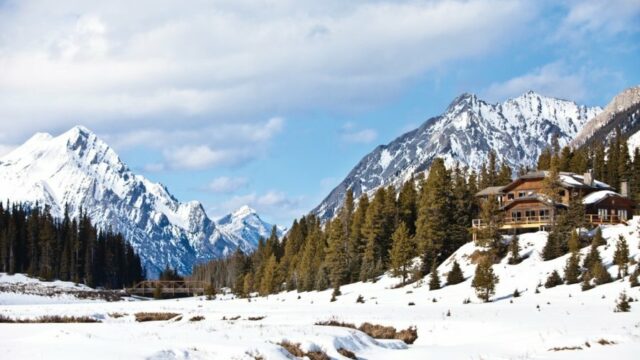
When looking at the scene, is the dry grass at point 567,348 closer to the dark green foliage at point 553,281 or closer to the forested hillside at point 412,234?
the forested hillside at point 412,234

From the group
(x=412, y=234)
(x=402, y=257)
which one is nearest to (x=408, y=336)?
(x=402, y=257)

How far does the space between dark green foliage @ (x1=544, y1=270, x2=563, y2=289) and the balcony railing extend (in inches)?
901

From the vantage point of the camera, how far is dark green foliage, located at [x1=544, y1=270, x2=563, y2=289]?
6159 cm

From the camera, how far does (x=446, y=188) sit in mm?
90562

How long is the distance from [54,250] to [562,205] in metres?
102

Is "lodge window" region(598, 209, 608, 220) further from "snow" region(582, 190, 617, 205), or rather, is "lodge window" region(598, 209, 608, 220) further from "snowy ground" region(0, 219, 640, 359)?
"snowy ground" region(0, 219, 640, 359)

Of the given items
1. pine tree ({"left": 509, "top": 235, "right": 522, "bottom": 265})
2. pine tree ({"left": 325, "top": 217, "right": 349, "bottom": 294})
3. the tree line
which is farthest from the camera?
the tree line

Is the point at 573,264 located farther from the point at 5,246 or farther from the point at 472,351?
the point at 5,246

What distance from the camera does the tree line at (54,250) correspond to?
140000mm

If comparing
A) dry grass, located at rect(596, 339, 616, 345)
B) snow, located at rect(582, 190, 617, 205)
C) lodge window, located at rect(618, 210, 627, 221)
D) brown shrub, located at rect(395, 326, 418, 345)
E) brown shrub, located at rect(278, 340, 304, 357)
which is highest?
snow, located at rect(582, 190, 617, 205)

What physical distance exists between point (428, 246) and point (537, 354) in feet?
194

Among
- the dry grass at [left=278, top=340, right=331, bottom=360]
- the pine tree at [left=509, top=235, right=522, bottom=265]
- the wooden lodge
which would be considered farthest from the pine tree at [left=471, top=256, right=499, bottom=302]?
the dry grass at [left=278, top=340, right=331, bottom=360]

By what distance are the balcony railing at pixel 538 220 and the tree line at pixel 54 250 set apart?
85.0m

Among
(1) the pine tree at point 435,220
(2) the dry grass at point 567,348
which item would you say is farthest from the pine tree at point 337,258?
(2) the dry grass at point 567,348
